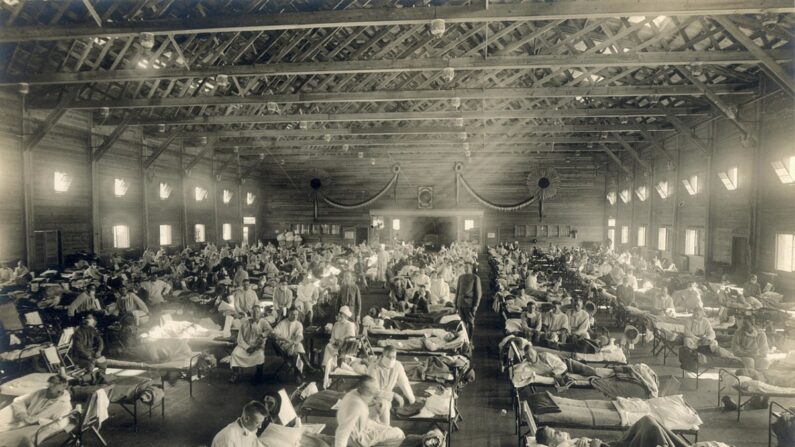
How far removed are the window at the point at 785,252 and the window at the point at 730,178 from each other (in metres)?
2.91

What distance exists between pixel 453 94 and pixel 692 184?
10952 mm

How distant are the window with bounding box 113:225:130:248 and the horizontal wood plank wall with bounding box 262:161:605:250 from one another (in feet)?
42.2

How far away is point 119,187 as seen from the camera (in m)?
21.6

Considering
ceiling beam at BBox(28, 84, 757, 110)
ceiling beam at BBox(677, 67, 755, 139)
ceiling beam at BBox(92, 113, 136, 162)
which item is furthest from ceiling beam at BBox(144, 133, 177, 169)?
ceiling beam at BBox(677, 67, 755, 139)

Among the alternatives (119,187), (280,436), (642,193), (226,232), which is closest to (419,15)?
(280,436)

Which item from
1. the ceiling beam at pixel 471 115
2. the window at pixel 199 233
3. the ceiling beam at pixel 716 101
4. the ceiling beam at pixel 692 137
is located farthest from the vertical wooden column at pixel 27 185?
the ceiling beam at pixel 692 137

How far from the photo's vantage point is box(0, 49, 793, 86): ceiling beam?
11977 millimetres

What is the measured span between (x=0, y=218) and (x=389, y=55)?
577 inches

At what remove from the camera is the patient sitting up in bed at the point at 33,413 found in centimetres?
562

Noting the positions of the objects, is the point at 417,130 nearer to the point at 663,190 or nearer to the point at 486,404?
the point at 663,190

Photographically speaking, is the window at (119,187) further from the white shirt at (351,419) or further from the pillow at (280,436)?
the white shirt at (351,419)

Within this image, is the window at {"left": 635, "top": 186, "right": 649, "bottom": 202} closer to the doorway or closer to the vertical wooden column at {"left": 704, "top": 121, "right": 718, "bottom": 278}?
the vertical wooden column at {"left": 704, "top": 121, "right": 718, "bottom": 278}

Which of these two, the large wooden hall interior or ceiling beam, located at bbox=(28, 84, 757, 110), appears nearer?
the large wooden hall interior

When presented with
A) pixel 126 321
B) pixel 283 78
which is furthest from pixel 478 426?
pixel 283 78
